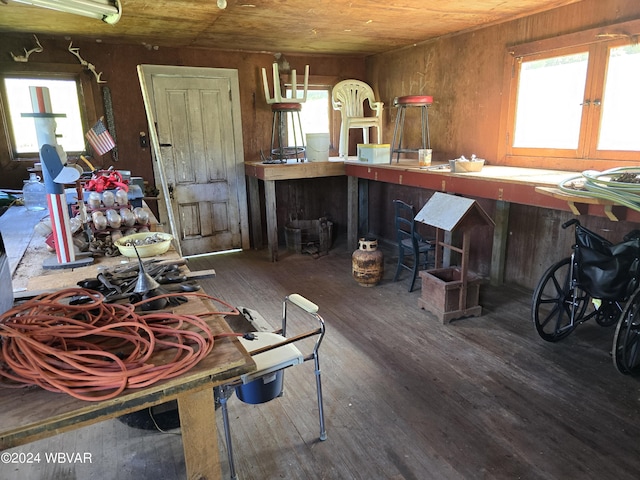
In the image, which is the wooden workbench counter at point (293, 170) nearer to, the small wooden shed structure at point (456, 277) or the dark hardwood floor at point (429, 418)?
the small wooden shed structure at point (456, 277)

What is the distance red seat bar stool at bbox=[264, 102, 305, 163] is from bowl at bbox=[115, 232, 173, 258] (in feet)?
8.91

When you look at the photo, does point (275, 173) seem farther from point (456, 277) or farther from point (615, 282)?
point (615, 282)

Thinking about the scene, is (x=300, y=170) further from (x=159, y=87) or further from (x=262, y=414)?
(x=262, y=414)

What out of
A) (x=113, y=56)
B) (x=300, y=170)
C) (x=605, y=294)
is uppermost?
(x=113, y=56)

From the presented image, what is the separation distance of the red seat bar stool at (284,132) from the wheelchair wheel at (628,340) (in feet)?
11.4

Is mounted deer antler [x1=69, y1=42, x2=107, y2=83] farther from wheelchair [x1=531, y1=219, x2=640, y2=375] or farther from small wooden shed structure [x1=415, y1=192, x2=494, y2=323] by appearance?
wheelchair [x1=531, y1=219, x2=640, y2=375]

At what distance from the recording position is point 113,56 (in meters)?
4.48

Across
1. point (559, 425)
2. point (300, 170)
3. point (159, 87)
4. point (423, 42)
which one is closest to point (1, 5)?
point (159, 87)

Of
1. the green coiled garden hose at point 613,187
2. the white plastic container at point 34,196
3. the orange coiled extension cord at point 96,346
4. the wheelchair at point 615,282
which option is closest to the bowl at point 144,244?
the orange coiled extension cord at point 96,346

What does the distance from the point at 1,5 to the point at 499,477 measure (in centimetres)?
443

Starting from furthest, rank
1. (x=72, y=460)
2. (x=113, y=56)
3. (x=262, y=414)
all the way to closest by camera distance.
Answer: (x=113, y=56) → (x=262, y=414) → (x=72, y=460)

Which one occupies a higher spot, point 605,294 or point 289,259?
point 605,294

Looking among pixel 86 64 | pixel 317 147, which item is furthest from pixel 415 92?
pixel 86 64

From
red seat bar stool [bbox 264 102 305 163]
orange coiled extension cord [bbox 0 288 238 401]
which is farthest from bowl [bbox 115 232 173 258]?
red seat bar stool [bbox 264 102 305 163]
